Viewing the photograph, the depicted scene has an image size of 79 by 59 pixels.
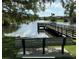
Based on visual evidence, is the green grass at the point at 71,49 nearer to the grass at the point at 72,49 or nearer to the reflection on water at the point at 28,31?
the grass at the point at 72,49

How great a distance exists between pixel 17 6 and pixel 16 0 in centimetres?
9

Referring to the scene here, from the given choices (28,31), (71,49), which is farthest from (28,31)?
(71,49)

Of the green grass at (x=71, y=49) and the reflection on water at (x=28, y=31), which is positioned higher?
the reflection on water at (x=28, y=31)

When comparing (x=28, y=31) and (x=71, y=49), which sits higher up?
(x=28, y=31)

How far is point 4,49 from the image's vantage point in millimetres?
2615

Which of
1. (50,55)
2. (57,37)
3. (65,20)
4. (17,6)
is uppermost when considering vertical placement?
(17,6)

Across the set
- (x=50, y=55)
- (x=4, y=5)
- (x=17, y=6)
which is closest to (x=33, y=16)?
(x=17, y=6)

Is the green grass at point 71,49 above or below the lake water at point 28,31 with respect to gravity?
below

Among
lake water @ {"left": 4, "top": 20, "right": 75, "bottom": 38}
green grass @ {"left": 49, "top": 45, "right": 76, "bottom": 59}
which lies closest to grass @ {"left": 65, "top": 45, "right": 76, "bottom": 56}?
green grass @ {"left": 49, "top": 45, "right": 76, "bottom": 59}

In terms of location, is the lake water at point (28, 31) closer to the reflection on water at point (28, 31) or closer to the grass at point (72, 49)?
the reflection on water at point (28, 31)

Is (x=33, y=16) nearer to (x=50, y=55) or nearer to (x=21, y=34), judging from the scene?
(x=21, y=34)

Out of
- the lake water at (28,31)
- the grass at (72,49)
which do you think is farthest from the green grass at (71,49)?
the lake water at (28,31)

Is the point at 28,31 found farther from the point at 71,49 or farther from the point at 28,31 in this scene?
the point at 71,49

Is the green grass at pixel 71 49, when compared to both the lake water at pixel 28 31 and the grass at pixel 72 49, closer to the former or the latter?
the grass at pixel 72 49
